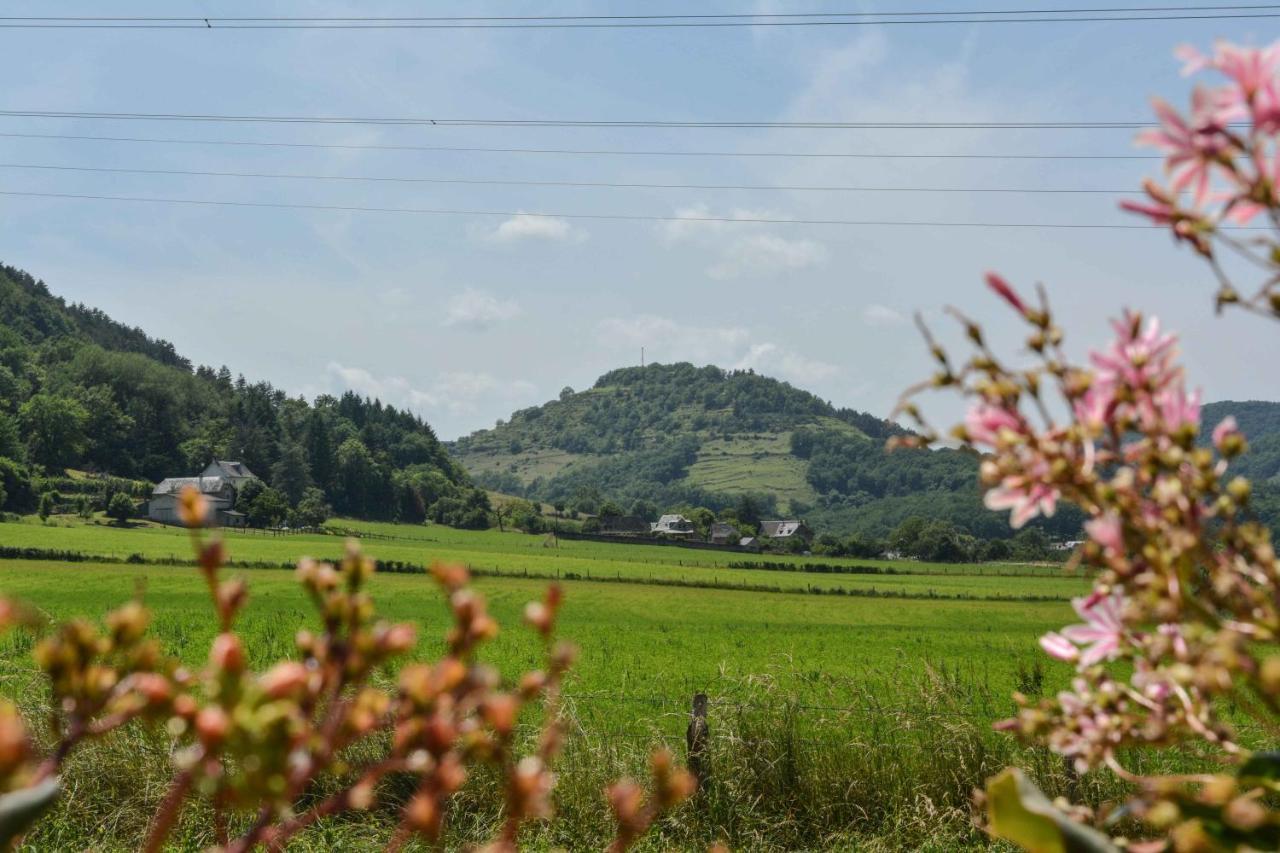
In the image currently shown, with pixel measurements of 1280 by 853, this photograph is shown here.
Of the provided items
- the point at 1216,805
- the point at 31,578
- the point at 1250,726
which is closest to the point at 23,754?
the point at 1216,805

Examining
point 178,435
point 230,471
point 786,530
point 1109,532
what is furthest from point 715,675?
point 178,435

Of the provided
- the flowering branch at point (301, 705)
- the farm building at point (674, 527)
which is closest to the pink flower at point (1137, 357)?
the flowering branch at point (301, 705)

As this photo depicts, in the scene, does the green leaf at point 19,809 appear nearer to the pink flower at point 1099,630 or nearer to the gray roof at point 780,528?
the pink flower at point 1099,630

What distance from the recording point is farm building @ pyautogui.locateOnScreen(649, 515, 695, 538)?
127m

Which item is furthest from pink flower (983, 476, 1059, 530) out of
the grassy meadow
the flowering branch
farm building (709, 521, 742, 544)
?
farm building (709, 521, 742, 544)

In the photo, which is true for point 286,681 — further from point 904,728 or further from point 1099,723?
point 904,728

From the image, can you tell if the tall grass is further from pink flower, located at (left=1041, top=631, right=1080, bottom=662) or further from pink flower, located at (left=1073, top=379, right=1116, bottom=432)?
pink flower, located at (left=1073, top=379, right=1116, bottom=432)

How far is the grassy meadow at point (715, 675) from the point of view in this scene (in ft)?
26.8

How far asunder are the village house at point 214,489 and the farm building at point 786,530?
61232 millimetres

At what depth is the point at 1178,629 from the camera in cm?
100

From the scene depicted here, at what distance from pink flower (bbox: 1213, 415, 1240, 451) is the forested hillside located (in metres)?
113

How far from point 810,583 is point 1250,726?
55.1 m

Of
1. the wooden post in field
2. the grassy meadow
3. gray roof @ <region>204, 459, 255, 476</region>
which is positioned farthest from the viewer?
gray roof @ <region>204, 459, 255, 476</region>

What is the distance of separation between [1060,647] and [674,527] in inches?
5121
